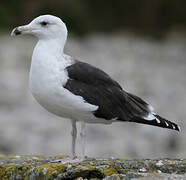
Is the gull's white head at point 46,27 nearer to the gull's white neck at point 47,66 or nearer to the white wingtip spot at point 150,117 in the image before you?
the gull's white neck at point 47,66

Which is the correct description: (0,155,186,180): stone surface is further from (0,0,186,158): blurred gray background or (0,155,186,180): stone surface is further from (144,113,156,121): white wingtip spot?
(0,0,186,158): blurred gray background

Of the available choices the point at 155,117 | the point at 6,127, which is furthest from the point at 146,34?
the point at 155,117

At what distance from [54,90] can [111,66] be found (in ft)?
38.2

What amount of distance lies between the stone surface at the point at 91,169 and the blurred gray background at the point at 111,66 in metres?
4.88

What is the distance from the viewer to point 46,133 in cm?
1219

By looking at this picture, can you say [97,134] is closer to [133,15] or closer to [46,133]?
[46,133]

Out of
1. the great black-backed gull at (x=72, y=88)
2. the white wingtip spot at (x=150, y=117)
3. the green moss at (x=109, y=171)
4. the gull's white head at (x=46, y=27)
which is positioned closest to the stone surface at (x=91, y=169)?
the green moss at (x=109, y=171)

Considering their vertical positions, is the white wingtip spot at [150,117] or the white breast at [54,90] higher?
the white breast at [54,90]

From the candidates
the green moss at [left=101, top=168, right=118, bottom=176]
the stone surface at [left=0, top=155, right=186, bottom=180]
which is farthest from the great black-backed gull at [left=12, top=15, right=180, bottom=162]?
the green moss at [left=101, top=168, right=118, bottom=176]

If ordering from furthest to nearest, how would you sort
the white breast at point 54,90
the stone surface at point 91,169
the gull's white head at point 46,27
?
the gull's white head at point 46,27
the white breast at point 54,90
the stone surface at point 91,169

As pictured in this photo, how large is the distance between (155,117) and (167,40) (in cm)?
1472

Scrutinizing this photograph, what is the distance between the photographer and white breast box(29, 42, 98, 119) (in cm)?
600

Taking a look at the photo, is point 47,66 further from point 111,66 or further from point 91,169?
point 111,66

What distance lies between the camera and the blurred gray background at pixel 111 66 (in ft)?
38.7
